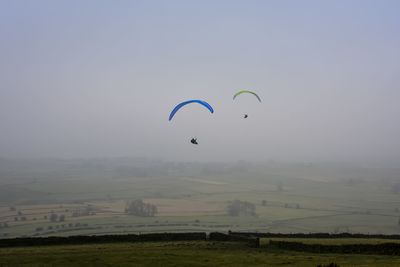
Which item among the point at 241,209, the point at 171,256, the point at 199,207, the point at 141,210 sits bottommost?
the point at 171,256

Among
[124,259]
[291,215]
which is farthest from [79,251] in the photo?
[291,215]

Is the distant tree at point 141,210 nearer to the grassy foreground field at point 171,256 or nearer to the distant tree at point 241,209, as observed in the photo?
the distant tree at point 241,209

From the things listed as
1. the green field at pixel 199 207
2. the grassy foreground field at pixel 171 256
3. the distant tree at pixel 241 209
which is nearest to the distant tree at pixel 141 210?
the green field at pixel 199 207

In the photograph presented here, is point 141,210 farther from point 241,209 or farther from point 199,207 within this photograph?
point 241,209

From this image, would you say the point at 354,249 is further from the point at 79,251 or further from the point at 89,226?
the point at 89,226

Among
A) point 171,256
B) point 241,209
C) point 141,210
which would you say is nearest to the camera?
point 171,256

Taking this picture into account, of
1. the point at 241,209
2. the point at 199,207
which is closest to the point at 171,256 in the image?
the point at 241,209

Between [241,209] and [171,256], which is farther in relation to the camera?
[241,209]

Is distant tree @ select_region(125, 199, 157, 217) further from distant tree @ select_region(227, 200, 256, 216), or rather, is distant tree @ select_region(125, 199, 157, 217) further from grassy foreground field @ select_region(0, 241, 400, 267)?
grassy foreground field @ select_region(0, 241, 400, 267)

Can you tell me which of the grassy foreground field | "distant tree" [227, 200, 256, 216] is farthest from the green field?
→ the grassy foreground field

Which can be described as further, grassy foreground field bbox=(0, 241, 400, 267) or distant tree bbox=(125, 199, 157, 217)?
distant tree bbox=(125, 199, 157, 217)
